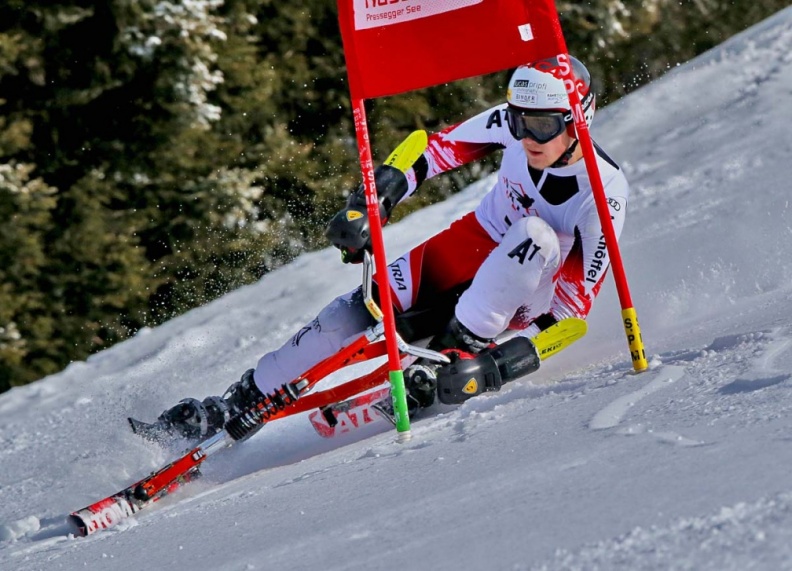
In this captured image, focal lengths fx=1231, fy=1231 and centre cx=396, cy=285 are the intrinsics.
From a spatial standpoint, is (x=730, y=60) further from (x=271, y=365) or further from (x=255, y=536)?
(x=255, y=536)

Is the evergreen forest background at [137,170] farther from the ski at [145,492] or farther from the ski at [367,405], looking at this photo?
the ski at [145,492]

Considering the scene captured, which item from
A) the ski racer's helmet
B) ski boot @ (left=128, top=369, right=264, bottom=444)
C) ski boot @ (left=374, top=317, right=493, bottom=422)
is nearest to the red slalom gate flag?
the ski racer's helmet

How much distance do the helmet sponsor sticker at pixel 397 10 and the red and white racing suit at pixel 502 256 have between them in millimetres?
977

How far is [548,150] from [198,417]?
6.26 feet

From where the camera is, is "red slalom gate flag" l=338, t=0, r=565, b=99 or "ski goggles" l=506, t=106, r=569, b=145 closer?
"red slalom gate flag" l=338, t=0, r=565, b=99

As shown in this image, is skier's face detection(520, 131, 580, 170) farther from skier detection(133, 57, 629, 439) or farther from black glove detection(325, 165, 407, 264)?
black glove detection(325, 165, 407, 264)

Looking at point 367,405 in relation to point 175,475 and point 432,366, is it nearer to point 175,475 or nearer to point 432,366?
point 432,366

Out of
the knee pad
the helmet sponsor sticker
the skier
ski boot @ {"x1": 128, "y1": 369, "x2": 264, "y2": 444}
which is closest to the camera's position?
the helmet sponsor sticker

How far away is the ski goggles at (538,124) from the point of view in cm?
520

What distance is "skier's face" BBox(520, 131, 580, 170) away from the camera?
208 inches

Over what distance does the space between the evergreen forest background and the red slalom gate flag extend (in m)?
6.48

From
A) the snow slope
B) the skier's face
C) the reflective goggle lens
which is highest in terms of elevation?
the reflective goggle lens

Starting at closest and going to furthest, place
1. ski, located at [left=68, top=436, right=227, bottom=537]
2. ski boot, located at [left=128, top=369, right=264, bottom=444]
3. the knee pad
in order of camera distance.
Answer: ski, located at [left=68, top=436, right=227, bottom=537] → the knee pad → ski boot, located at [left=128, top=369, right=264, bottom=444]

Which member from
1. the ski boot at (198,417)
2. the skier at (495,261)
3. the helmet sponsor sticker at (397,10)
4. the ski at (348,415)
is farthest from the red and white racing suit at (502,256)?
the helmet sponsor sticker at (397,10)
